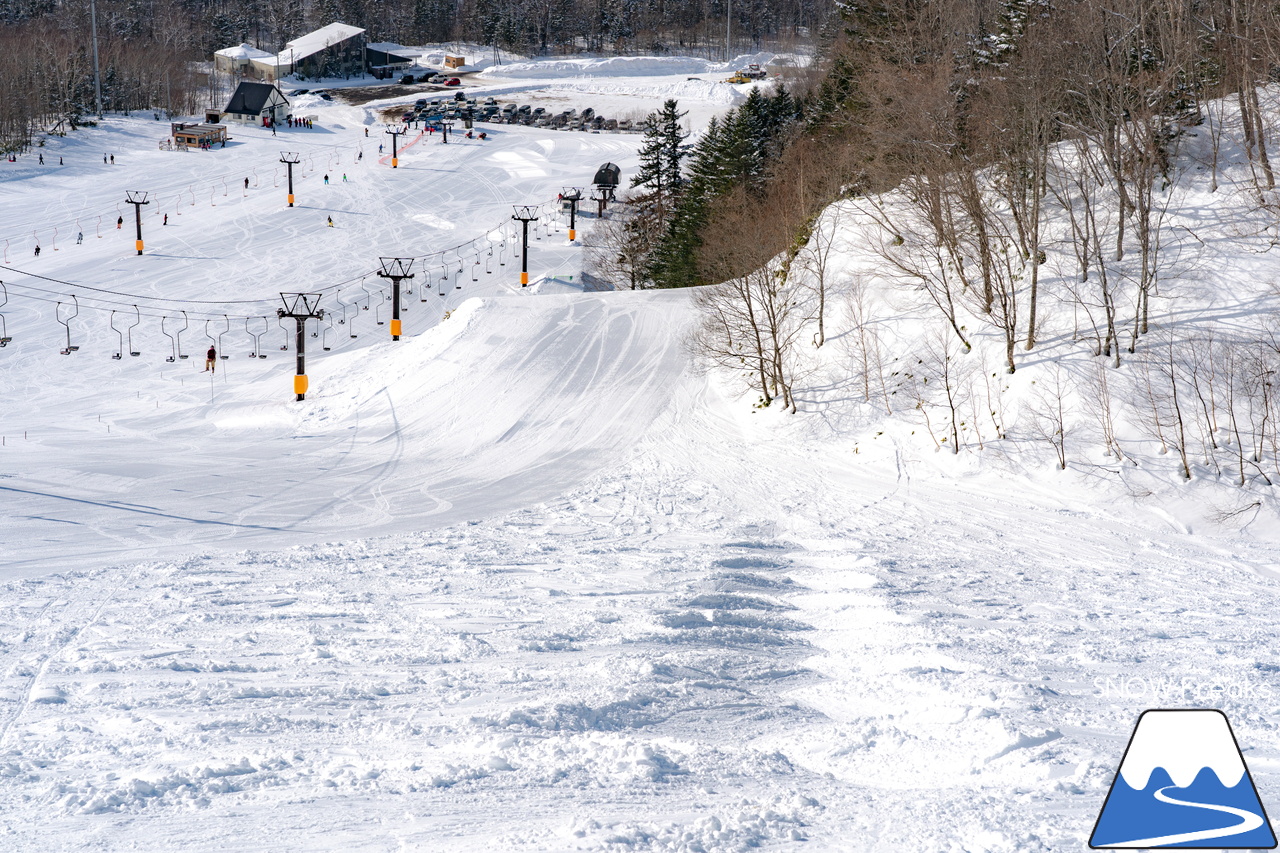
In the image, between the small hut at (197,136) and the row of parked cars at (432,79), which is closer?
the small hut at (197,136)

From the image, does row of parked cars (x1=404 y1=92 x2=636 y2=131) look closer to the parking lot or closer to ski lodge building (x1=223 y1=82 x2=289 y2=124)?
the parking lot

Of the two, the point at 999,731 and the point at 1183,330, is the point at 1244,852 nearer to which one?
the point at 999,731

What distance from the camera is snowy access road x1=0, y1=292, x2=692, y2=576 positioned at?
680 inches

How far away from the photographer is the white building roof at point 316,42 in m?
105

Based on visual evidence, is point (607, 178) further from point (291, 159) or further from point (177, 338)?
point (177, 338)

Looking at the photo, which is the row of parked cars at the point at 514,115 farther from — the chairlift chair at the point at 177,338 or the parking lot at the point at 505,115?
the chairlift chair at the point at 177,338

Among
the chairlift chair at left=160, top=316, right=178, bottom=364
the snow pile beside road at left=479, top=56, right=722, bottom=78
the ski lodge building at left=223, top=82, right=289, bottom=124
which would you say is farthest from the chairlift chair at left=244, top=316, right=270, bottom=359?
the snow pile beside road at left=479, top=56, right=722, bottom=78

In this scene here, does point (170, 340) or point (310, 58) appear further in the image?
point (310, 58)

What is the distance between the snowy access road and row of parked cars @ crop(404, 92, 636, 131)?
183 ft

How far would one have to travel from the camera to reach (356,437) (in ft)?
81.3

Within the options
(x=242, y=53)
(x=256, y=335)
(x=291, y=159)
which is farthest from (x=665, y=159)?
(x=242, y=53)

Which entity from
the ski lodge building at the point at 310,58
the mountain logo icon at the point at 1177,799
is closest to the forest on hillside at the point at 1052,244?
the mountain logo icon at the point at 1177,799

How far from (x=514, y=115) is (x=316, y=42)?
3500cm

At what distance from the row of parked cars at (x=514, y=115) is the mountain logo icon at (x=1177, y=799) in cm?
8512
